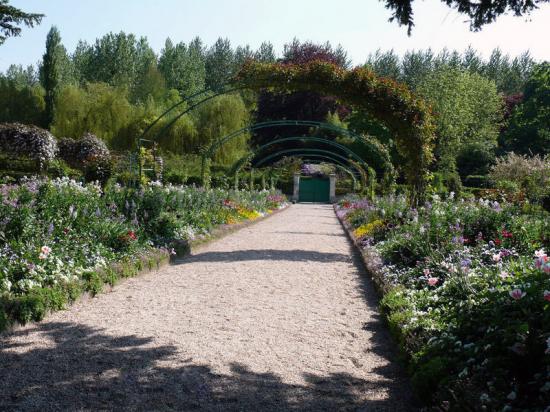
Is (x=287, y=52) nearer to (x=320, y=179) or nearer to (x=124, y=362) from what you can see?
(x=320, y=179)

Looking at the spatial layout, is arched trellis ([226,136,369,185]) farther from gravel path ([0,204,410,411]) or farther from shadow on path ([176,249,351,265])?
gravel path ([0,204,410,411])

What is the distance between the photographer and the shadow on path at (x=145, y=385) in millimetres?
2893

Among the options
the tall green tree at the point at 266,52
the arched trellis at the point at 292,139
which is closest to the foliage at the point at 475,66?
the tall green tree at the point at 266,52

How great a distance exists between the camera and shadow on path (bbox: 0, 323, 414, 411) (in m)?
2.89

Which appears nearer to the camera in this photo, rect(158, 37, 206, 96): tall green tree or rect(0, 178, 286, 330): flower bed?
rect(0, 178, 286, 330): flower bed

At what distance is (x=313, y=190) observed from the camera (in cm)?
3934

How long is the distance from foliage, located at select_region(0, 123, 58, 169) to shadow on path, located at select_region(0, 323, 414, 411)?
21.4 metres

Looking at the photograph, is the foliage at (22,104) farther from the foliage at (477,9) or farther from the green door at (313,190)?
the foliage at (477,9)

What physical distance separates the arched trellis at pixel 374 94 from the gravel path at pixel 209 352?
4613mm

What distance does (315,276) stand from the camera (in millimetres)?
7133

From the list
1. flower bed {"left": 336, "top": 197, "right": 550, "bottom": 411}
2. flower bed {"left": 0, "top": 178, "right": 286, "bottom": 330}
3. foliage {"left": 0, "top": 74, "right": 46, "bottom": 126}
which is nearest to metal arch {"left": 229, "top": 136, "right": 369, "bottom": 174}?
flower bed {"left": 0, "top": 178, "right": 286, "bottom": 330}

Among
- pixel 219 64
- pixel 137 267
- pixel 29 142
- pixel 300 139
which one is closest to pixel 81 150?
pixel 29 142

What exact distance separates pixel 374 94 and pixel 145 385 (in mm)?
8101

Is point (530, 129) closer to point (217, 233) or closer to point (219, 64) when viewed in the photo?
point (217, 233)
